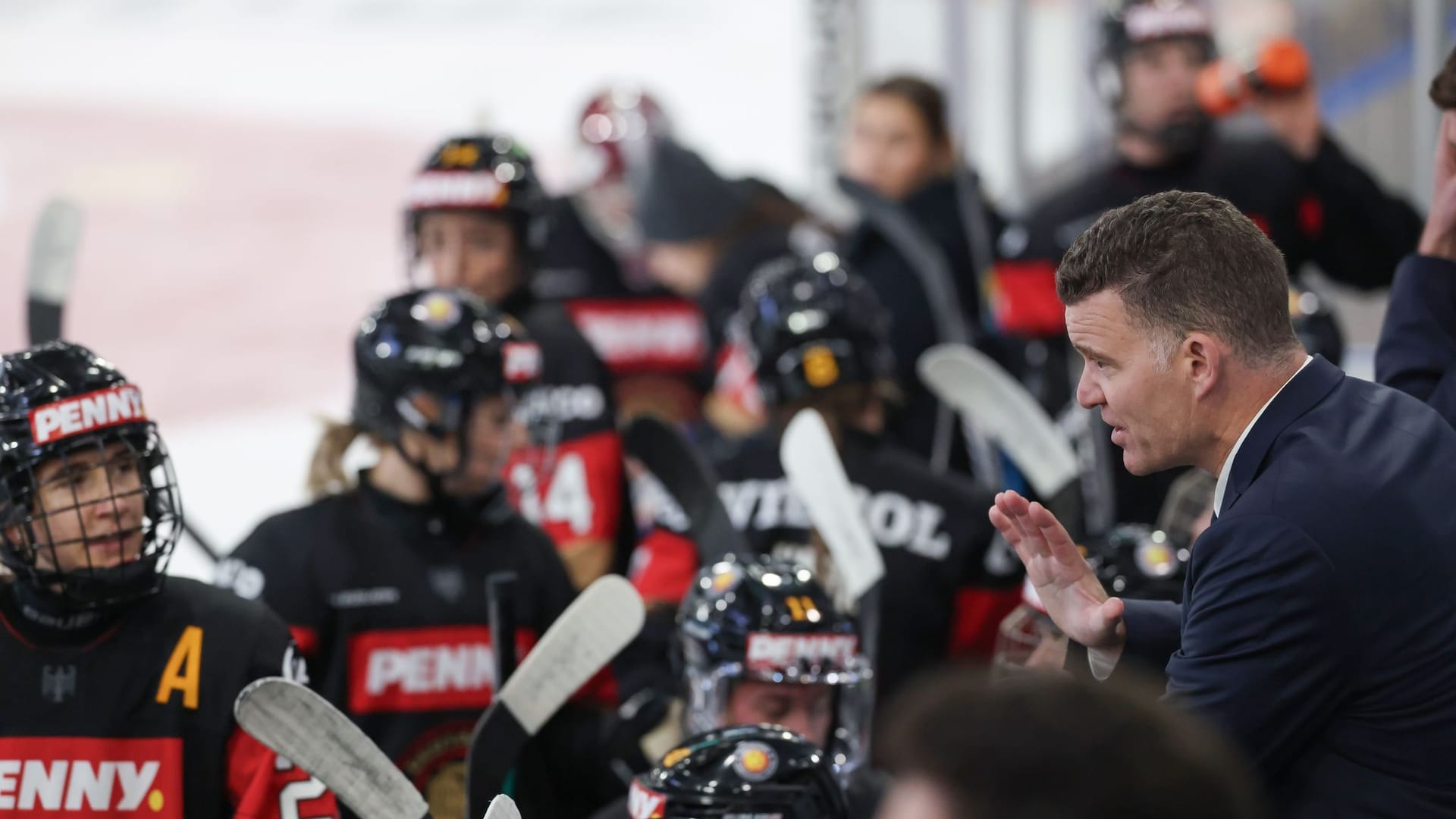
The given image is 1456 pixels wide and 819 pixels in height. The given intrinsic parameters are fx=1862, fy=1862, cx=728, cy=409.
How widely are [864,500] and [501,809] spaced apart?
55.6 inches

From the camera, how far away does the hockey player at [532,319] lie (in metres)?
3.74

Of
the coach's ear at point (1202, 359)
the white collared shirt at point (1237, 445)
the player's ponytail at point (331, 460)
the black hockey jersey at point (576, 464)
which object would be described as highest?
the coach's ear at point (1202, 359)

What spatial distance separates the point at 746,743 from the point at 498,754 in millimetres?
449

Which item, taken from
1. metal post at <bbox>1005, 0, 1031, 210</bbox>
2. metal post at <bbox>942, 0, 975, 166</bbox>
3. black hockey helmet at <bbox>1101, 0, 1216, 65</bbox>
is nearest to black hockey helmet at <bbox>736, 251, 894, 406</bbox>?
black hockey helmet at <bbox>1101, 0, 1216, 65</bbox>

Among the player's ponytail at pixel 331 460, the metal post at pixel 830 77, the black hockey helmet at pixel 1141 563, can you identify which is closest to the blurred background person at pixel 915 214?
the black hockey helmet at pixel 1141 563

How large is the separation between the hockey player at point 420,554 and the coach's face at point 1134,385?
120 cm

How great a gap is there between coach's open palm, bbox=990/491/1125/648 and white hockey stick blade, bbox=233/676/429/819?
0.77 m

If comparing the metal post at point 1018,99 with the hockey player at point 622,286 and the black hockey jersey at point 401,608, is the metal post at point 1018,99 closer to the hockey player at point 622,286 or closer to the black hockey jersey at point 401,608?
the hockey player at point 622,286

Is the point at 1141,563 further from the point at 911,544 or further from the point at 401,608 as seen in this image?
the point at 401,608

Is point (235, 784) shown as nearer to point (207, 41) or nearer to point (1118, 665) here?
point (1118, 665)

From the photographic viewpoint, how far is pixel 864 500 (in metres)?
3.13

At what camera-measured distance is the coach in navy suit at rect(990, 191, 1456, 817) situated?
163cm

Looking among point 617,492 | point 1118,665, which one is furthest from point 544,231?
point 1118,665

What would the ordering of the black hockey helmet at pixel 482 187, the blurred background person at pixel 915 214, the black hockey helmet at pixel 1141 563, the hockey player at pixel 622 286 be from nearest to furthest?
the black hockey helmet at pixel 1141 563
the black hockey helmet at pixel 482 187
the blurred background person at pixel 915 214
the hockey player at pixel 622 286
